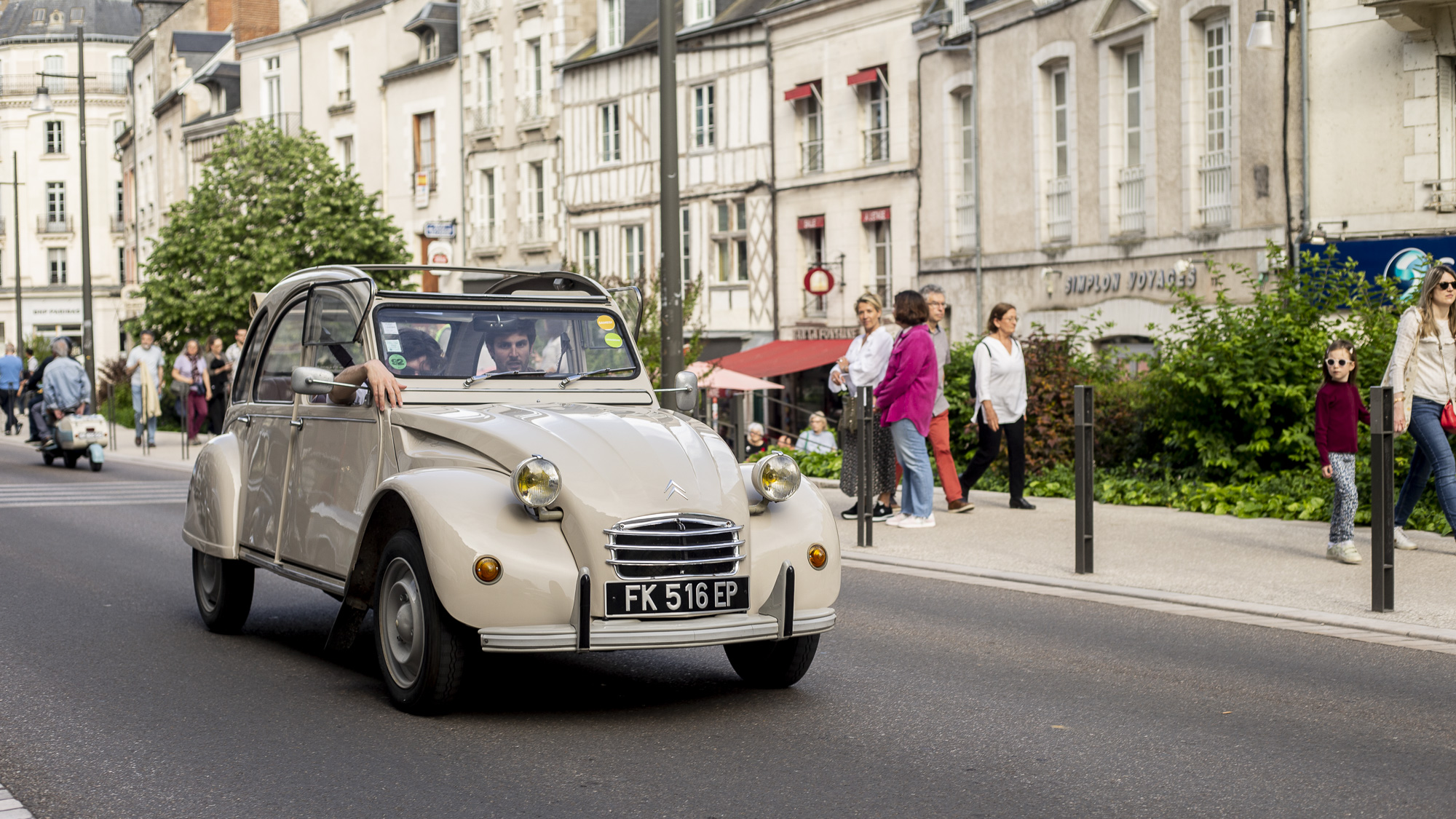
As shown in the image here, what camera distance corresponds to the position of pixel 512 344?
7867mm

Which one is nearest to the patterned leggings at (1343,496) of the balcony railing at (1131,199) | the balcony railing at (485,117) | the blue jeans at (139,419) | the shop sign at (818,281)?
the balcony railing at (1131,199)

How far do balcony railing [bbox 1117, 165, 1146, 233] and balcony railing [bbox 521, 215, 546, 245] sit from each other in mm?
21080

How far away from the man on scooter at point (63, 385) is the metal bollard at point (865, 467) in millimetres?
14236

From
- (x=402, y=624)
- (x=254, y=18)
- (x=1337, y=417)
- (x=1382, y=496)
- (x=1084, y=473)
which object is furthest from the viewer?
(x=254, y=18)

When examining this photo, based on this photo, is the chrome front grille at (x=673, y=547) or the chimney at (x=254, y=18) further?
the chimney at (x=254, y=18)

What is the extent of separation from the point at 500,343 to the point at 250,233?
30.7 meters

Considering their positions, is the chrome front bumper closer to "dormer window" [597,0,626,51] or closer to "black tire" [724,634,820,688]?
"black tire" [724,634,820,688]

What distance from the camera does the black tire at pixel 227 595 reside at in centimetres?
870

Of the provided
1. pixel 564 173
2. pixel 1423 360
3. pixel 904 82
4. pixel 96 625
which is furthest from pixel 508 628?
pixel 564 173

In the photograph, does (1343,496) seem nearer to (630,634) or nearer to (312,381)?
(630,634)

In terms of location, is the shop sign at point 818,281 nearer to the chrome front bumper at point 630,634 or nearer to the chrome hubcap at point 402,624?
the chrome hubcap at point 402,624

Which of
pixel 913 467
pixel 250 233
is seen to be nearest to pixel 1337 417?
pixel 913 467

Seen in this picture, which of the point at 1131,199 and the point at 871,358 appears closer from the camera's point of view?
the point at 871,358

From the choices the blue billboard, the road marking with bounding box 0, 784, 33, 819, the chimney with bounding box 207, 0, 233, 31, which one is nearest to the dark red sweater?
the road marking with bounding box 0, 784, 33, 819
